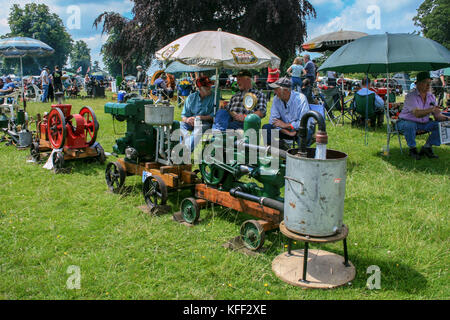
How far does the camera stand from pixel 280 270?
309 centimetres

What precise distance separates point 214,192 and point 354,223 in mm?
1615

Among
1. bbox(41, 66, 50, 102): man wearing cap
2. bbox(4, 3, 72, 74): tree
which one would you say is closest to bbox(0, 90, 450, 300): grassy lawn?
bbox(41, 66, 50, 102): man wearing cap

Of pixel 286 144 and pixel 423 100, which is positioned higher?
pixel 423 100

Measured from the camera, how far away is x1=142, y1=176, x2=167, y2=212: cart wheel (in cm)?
441

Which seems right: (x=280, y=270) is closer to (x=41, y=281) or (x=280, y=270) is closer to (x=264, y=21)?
(x=41, y=281)

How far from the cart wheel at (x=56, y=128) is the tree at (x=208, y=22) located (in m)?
17.4

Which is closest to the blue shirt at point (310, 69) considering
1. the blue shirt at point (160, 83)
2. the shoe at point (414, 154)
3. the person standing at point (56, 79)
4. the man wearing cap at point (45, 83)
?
the shoe at point (414, 154)

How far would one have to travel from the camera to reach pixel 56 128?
21.1 feet

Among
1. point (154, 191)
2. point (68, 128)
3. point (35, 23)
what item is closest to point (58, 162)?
point (68, 128)

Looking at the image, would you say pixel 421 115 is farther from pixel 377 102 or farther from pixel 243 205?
pixel 243 205

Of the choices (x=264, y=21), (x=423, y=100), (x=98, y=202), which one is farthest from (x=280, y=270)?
(x=264, y=21)

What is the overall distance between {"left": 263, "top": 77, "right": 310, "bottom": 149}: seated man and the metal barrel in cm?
205

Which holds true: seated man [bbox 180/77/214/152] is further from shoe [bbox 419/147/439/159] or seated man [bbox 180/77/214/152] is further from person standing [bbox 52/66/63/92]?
person standing [bbox 52/66/63/92]

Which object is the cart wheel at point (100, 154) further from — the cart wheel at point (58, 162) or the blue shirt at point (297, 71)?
the blue shirt at point (297, 71)
